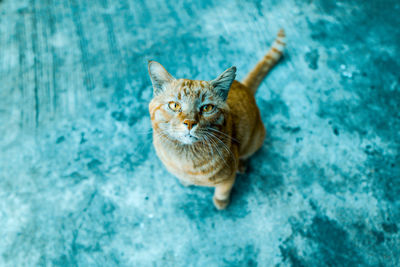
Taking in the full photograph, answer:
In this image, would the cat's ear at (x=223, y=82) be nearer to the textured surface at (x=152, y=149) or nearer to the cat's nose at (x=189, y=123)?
the cat's nose at (x=189, y=123)

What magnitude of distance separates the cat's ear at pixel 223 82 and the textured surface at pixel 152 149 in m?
0.85

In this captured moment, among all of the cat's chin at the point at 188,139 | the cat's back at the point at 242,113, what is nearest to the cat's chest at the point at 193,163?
the cat's chin at the point at 188,139

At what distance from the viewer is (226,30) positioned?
2.42 metres

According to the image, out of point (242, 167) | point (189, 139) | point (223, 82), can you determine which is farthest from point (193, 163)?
point (242, 167)

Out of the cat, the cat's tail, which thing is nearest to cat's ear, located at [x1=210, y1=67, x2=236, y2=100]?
the cat

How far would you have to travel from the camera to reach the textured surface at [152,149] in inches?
66.2

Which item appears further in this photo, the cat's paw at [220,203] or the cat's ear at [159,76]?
the cat's paw at [220,203]

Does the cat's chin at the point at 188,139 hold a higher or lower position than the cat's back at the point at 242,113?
higher

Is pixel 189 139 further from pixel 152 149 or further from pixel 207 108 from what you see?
pixel 152 149

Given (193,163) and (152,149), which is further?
(152,149)

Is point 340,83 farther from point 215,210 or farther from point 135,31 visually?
point 135,31

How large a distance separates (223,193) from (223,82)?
74 centimetres

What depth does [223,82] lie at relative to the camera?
3.99 feet

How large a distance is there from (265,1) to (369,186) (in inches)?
74.8
